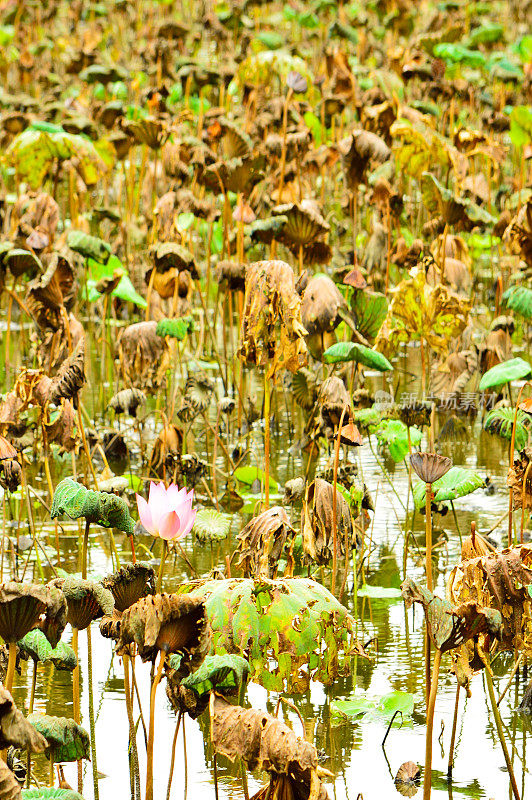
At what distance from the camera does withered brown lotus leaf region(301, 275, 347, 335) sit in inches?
163

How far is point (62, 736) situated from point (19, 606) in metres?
0.32

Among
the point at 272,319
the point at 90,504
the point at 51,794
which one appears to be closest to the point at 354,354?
the point at 272,319

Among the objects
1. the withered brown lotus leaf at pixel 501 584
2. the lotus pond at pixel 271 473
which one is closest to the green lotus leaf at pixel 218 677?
the lotus pond at pixel 271 473

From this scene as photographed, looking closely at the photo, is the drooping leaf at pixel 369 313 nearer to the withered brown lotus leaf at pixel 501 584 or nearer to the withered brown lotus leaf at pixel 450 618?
the withered brown lotus leaf at pixel 501 584

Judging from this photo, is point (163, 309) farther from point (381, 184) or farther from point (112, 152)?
point (112, 152)

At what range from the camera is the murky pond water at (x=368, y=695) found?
9.36 ft

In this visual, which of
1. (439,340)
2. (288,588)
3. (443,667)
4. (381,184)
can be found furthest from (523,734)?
(381,184)

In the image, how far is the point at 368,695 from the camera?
325 cm

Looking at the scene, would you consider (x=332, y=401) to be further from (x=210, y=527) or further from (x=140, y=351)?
(x=140, y=351)

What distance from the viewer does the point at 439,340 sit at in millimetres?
4797

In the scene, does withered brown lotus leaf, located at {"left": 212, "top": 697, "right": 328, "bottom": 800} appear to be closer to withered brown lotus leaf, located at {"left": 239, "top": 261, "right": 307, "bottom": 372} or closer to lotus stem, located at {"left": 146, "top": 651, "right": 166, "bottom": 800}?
lotus stem, located at {"left": 146, "top": 651, "right": 166, "bottom": 800}

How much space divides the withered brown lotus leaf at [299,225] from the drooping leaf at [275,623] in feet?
6.78

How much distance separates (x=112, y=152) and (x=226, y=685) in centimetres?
633

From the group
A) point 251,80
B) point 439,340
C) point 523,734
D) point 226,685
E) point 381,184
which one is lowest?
point 523,734
